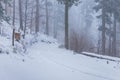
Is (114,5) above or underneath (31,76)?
above

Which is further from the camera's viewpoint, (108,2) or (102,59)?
(108,2)

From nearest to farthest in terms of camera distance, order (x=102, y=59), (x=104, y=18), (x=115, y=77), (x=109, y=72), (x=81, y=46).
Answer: (x=115, y=77) → (x=109, y=72) → (x=102, y=59) → (x=81, y=46) → (x=104, y=18)

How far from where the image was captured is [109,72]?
12602 mm

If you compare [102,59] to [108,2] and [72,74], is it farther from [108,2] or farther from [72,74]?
[108,2]

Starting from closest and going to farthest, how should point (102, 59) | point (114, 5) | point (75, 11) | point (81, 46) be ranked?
point (102, 59)
point (81, 46)
point (114, 5)
point (75, 11)

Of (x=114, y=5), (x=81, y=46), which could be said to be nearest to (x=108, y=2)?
(x=114, y=5)

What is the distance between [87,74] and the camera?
455 inches

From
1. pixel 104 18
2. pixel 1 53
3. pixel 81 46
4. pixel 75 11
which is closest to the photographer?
pixel 1 53

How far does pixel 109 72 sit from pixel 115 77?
0.91 metres

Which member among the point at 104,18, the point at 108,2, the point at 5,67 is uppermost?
the point at 108,2

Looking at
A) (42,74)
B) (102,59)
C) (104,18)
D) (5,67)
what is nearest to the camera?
(5,67)

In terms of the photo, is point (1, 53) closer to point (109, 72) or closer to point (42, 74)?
point (42, 74)

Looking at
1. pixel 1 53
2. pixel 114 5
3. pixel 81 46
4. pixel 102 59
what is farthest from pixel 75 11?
pixel 1 53

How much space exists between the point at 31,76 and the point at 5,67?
1.04 m
